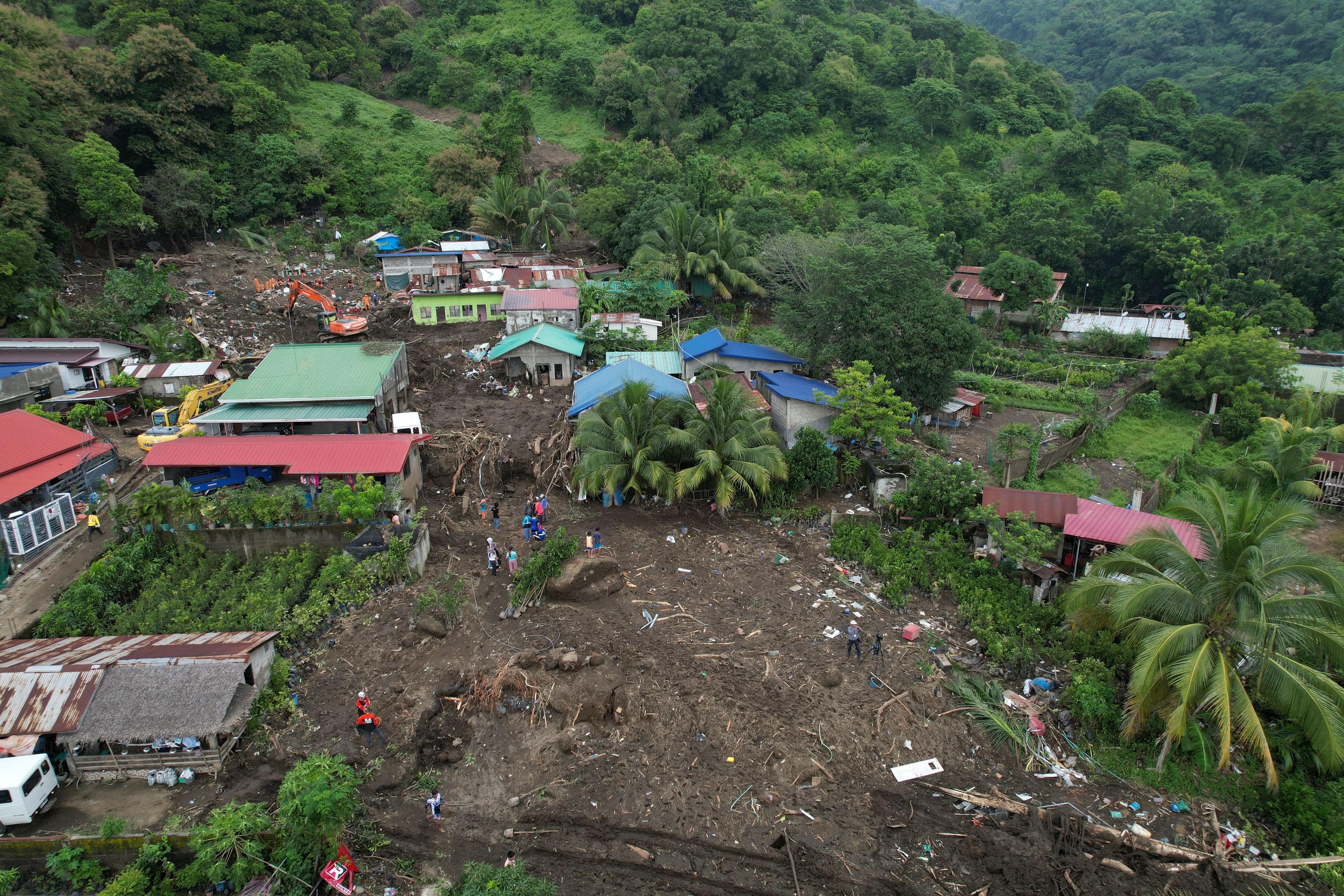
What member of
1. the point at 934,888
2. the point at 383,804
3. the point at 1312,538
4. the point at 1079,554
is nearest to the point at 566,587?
the point at 383,804

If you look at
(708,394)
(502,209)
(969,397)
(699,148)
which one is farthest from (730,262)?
(699,148)

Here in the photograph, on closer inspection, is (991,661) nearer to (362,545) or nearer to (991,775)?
(991,775)

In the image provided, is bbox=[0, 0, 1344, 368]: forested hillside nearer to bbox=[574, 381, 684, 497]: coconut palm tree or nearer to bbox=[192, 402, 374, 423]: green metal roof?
bbox=[574, 381, 684, 497]: coconut palm tree

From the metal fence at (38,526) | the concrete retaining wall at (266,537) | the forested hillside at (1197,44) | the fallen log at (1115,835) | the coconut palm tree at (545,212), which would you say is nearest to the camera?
the fallen log at (1115,835)

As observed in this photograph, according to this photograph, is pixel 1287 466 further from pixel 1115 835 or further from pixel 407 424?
pixel 407 424

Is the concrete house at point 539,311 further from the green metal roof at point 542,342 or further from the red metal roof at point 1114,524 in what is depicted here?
the red metal roof at point 1114,524

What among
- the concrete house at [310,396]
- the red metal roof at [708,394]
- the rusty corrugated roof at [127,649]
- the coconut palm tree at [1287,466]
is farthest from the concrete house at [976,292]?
the rusty corrugated roof at [127,649]
